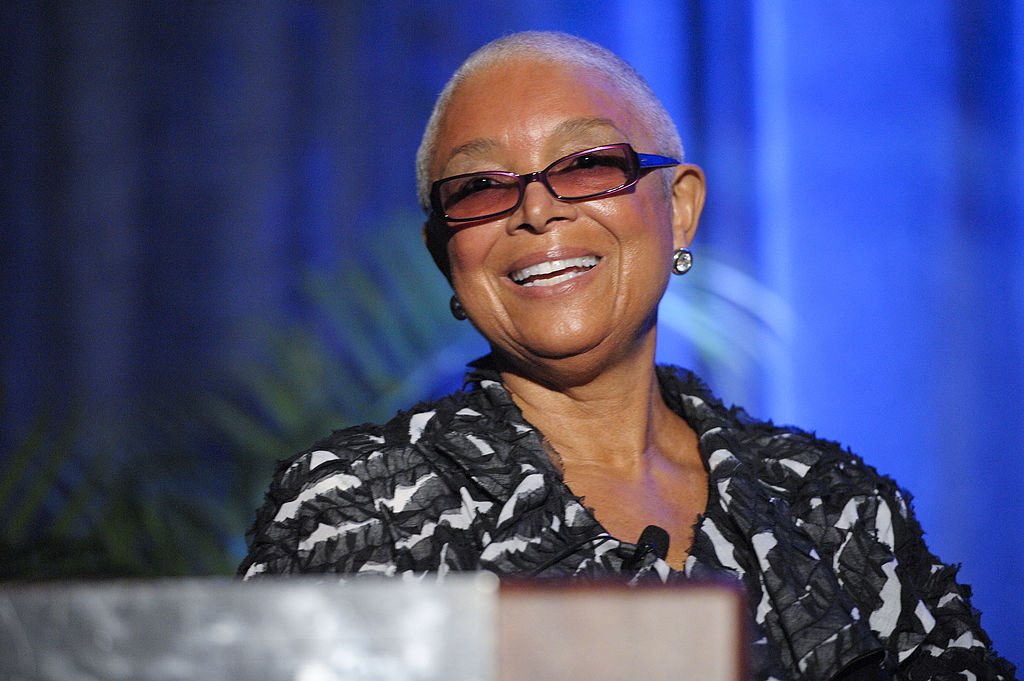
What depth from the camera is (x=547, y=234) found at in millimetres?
1390

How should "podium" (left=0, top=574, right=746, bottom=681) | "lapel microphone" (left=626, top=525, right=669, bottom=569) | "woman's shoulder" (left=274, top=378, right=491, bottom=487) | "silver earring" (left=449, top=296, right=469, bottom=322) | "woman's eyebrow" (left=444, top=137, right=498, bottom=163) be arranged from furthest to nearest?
"silver earring" (left=449, top=296, right=469, bottom=322) < "woman's eyebrow" (left=444, top=137, right=498, bottom=163) < "woman's shoulder" (left=274, top=378, right=491, bottom=487) < "lapel microphone" (left=626, top=525, right=669, bottom=569) < "podium" (left=0, top=574, right=746, bottom=681)

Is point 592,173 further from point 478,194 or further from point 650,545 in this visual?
point 650,545

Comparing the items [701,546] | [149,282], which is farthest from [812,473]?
[149,282]

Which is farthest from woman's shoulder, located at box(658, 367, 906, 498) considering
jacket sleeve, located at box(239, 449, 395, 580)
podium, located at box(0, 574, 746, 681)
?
podium, located at box(0, 574, 746, 681)

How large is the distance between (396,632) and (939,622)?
1.18 m

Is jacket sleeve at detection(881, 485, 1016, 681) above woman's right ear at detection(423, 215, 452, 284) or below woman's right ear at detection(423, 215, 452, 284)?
A: below

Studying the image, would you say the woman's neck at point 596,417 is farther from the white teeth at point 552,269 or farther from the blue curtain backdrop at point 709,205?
the blue curtain backdrop at point 709,205

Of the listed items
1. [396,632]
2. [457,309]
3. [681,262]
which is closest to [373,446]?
[457,309]

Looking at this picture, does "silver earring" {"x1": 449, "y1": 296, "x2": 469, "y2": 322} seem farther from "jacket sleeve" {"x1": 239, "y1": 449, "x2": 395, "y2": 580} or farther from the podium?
the podium

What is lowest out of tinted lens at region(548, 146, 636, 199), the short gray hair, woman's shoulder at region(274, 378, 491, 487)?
woman's shoulder at region(274, 378, 491, 487)

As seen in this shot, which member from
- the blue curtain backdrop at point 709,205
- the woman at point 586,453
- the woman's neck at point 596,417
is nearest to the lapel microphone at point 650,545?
the woman at point 586,453

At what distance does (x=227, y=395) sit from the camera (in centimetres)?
273

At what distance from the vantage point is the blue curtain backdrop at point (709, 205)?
8.11ft

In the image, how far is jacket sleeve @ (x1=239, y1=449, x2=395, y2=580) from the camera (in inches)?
47.8
